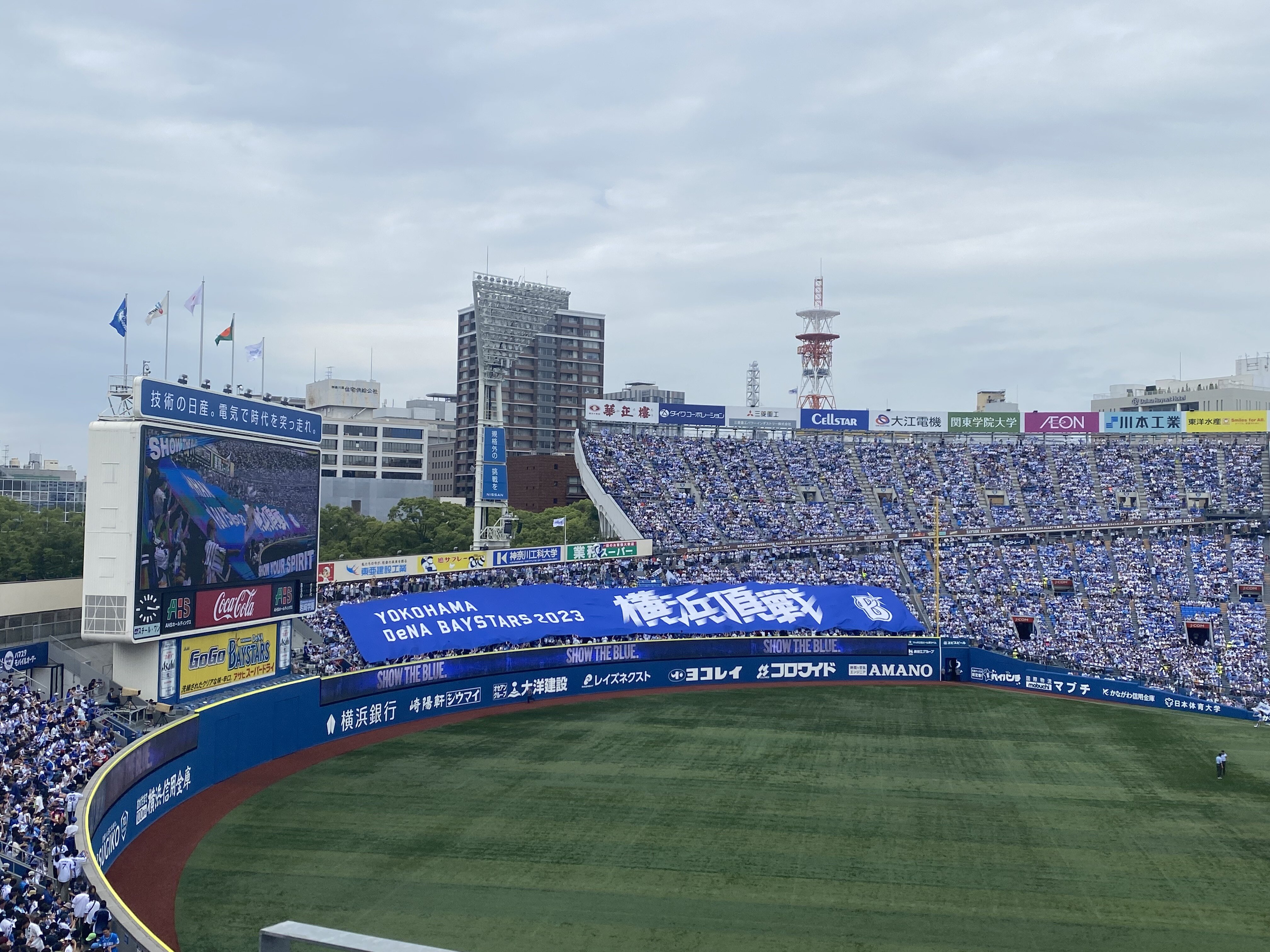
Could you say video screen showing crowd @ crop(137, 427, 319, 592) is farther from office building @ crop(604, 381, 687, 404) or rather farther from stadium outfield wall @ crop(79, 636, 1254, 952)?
office building @ crop(604, 381, 687, 404)

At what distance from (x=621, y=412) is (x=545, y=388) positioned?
5639 centimetres

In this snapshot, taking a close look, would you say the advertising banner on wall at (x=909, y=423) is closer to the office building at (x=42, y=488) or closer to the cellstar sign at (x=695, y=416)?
the cellstar sign at (x=695, y=416)

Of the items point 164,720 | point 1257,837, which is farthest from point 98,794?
point 1257,837

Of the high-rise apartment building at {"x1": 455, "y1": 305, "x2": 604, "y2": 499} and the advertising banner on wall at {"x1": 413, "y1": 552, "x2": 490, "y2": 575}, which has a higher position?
the high-rise apartment building at {"x1": 455, "y1": 305, "x2": 604, "y2": 499}

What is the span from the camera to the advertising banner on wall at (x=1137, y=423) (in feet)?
249

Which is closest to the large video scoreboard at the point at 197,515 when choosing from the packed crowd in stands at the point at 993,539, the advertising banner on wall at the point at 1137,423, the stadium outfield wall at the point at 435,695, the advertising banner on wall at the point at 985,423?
the stadium outfield wall at the point at 435,695

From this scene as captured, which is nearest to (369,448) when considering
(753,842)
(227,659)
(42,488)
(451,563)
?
(42,488)

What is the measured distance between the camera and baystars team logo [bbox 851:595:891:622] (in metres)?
51.5

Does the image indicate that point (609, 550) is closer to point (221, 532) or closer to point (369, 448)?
point (221, 532)

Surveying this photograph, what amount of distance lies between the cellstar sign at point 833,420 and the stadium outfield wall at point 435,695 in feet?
98.9

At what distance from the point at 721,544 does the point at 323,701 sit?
35.7m

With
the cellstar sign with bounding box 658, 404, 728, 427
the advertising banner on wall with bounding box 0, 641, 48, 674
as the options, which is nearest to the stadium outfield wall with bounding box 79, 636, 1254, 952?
the advertising banner on wall with bounding box 0, 641, 48, 674

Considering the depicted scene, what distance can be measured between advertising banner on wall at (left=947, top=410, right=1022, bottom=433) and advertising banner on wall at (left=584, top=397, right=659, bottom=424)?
21962 mm

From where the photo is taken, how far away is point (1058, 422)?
255ft
